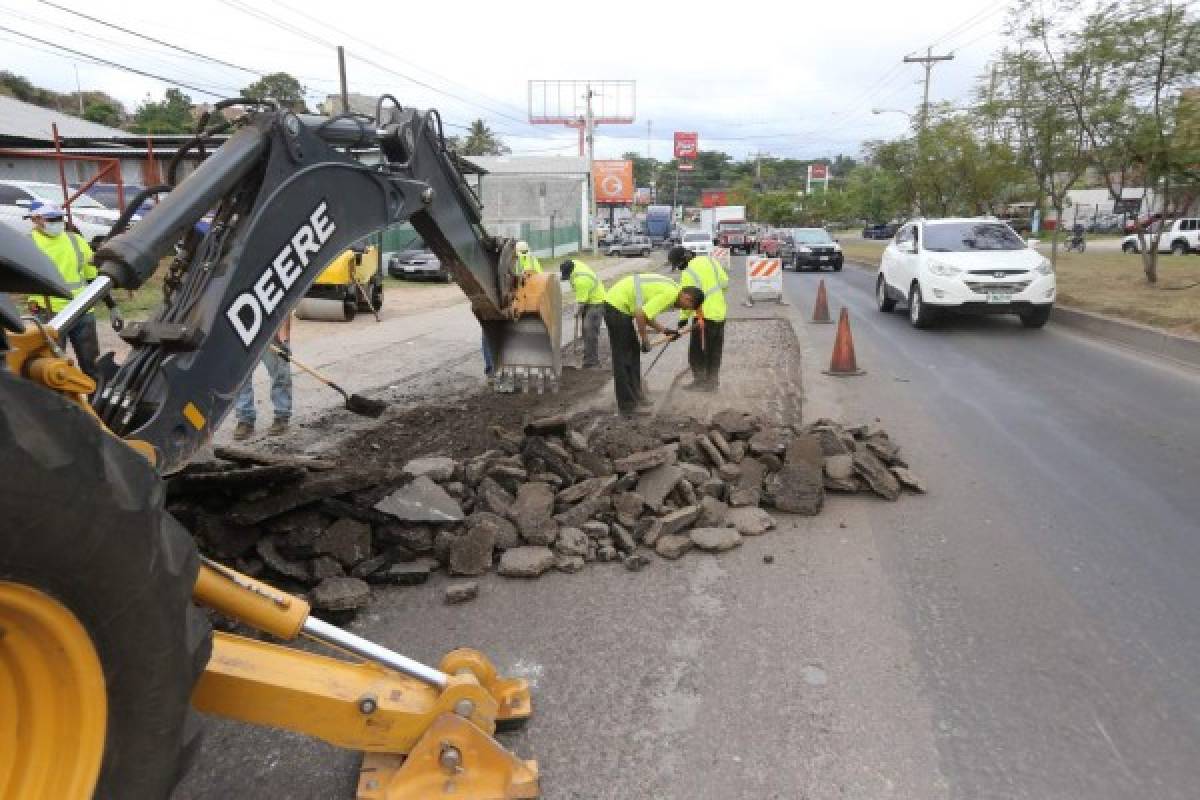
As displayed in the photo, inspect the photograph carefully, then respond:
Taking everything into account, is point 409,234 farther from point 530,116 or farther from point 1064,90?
point 530,116

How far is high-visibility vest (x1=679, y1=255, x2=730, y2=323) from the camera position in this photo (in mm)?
7457

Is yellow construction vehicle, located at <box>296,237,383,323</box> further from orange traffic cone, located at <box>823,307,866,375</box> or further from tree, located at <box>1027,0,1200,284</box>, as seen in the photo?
tree, located at <box>1027,0,1200,284</box>

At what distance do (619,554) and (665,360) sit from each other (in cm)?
654

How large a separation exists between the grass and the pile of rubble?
8.45 meters

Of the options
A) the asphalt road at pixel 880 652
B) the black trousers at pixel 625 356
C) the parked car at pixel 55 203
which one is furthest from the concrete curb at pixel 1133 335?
the parked car at pixel 55 203

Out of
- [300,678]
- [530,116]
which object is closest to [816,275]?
[300,678]

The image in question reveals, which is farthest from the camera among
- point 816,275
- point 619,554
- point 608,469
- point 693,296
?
point 816,275

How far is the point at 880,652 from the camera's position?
3.59 m

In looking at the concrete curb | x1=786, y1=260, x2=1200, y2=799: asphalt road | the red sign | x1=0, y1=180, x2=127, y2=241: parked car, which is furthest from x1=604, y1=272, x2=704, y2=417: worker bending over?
the red sign

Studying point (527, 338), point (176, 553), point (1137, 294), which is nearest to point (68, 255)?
point (527, 338)

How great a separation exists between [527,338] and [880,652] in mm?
3597

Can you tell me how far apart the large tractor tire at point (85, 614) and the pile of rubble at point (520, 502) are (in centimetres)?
218

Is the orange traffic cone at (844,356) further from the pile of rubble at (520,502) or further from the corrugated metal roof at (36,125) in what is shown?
the corrugated metal roof at (36,125)

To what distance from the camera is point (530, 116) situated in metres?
65.2
